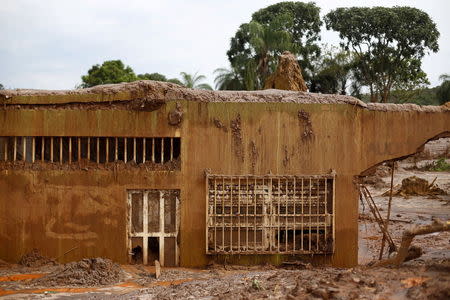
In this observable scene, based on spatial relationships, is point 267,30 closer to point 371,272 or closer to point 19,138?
point 19,138

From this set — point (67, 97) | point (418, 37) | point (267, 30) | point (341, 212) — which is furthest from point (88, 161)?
point (418, 37)

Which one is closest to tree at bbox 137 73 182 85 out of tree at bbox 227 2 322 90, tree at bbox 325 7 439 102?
tree at bbox 227 2 322 90

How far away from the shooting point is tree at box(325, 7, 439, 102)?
31.1 m

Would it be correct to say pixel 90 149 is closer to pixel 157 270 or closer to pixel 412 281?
pixel 157 270

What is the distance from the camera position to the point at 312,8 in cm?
3509

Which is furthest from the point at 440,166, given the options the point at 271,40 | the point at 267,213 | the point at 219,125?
the point at 219,125

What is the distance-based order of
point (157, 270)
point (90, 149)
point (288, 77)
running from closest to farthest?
point (157, 270) < point (90, 149) < point (288, 77)

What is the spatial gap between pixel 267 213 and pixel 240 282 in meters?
2.29

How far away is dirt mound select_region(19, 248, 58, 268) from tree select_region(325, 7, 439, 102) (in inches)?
1057

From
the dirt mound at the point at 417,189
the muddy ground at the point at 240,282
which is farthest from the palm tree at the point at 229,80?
the muddy ground at the point at 240,282

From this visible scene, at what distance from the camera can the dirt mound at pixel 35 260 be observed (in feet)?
30.5

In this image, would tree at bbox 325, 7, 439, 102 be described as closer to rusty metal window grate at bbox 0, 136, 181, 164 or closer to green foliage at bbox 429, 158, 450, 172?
green foliage at bbox 429, 158, 450, 172

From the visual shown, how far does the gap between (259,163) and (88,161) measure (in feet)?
10.6

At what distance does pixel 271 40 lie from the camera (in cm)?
2989
